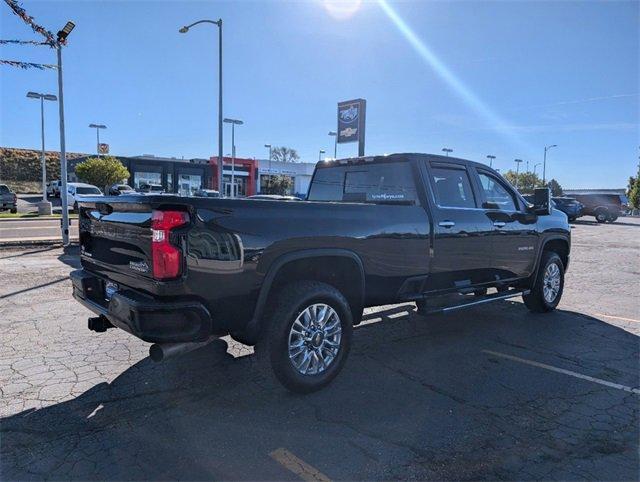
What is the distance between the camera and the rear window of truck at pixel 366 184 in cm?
521

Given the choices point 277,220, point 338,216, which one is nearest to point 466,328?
point 338,216

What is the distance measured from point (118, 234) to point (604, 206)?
129 ft

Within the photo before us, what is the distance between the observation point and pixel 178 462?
2943 millimetres

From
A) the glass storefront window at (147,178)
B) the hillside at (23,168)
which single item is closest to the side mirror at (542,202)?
the glass storefront window at (147,178)

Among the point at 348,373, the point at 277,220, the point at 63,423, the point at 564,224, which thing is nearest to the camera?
the point at 63,423

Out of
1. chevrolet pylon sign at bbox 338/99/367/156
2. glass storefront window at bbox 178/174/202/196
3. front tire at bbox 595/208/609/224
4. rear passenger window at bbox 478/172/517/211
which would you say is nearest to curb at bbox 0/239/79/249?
rear passenger window at bbox 478/172/517/211

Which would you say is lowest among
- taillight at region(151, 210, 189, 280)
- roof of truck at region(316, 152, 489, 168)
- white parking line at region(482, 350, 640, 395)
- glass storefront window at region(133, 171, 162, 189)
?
white parking line at region(482, 350, 640, 395)

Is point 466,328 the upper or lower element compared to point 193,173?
lower

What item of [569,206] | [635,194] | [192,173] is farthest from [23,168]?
[635,194]

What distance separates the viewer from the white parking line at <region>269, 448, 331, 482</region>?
2.82m

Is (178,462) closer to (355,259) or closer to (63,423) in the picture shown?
(63,423)

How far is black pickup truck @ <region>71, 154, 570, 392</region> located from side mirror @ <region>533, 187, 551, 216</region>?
60 centimetres

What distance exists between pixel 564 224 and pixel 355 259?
176 inches

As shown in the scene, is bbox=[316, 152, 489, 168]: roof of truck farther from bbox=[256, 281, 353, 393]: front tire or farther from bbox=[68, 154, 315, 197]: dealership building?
bbox=[68, 154, 315, 197]: dealership building
